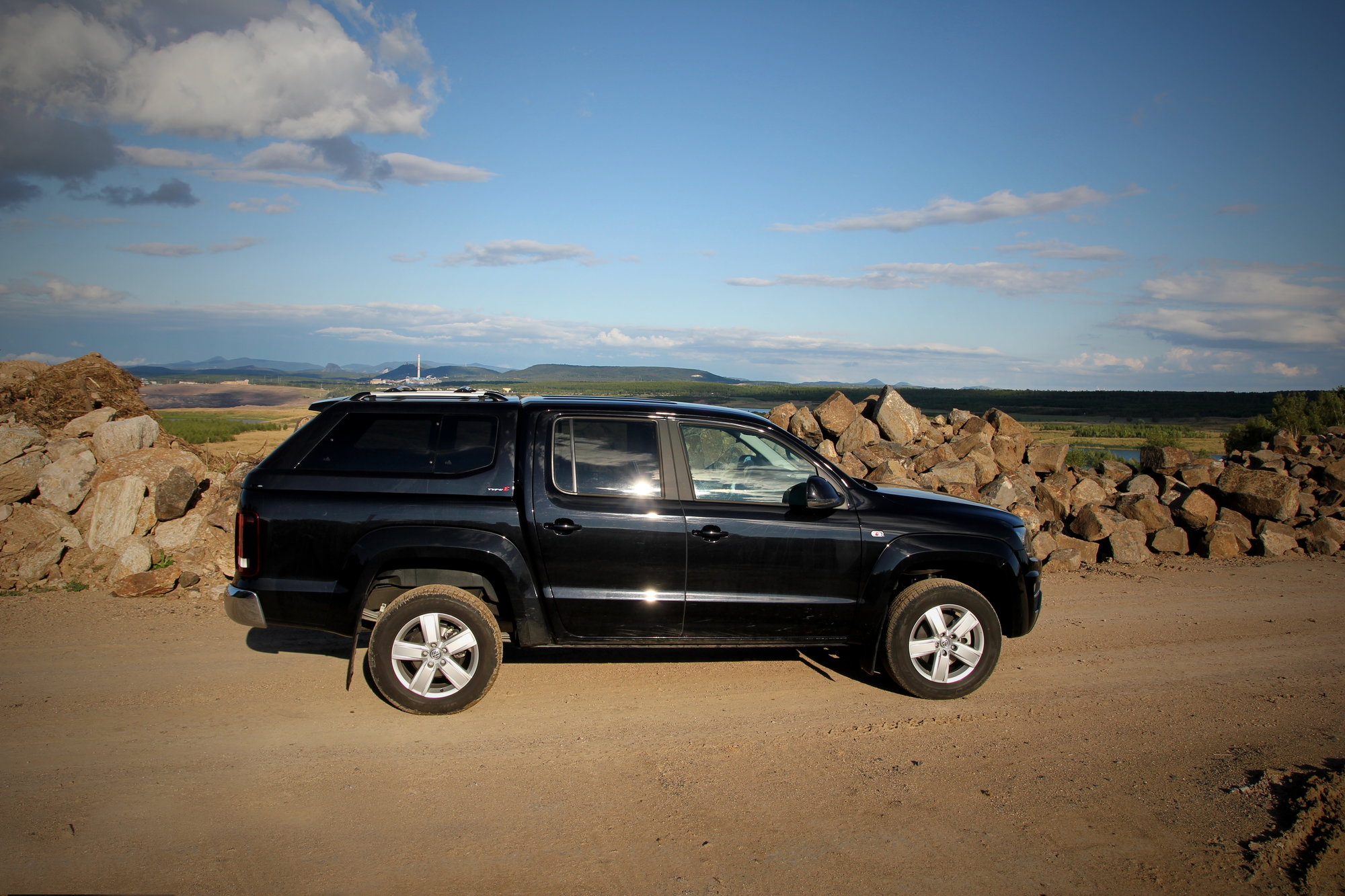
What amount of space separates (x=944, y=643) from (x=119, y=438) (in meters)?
9.76

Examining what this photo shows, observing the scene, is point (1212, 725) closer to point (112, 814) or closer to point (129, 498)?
point (112, 814)

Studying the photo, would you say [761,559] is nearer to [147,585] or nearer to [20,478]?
[147,585]

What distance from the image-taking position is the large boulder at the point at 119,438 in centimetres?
973

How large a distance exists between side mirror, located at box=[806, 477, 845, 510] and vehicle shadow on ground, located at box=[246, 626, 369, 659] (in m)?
3.57

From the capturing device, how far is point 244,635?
6340mm

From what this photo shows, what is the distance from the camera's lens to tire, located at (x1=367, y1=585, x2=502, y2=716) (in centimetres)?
477

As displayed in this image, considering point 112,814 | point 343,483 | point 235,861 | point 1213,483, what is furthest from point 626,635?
point 1213,483

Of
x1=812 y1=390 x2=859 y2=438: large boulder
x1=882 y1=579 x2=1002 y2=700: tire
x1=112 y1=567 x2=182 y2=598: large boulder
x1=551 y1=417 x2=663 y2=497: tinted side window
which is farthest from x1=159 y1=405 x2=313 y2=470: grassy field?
x1=882 y1=579 x2=1002 y2=700: tire

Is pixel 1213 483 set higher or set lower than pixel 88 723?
higher

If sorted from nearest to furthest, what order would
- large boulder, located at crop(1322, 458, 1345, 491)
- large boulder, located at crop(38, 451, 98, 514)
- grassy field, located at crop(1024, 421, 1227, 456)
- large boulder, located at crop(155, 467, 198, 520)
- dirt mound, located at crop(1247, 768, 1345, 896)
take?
dirt mound, located at crop(1247, 768, 1345, 896) → large boulder, located at crop(155, 467, 198, 520) → large boulder, located at crop(38, 451, 98, 514) → large boulder, located at crop(1322, 458, 1345, 491) → grassy field, located at crop(1024, 421, 1227, 456)

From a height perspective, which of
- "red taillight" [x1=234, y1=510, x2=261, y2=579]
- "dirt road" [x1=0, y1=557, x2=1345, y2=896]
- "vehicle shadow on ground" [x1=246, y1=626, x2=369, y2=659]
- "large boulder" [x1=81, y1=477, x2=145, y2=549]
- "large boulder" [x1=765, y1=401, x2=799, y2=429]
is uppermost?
"large boulder" [x1=765, y1=401, x2=799, y2=429]

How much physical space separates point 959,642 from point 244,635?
5.36 metres

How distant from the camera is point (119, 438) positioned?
9797 millimetres

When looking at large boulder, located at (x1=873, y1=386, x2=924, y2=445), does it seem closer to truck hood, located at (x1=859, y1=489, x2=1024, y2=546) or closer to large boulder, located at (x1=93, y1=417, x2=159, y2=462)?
truck hood, located at (x1=859, y1=489, x2=1024, y2=546)
